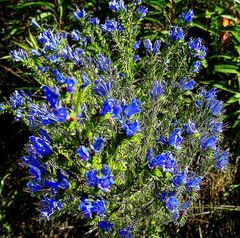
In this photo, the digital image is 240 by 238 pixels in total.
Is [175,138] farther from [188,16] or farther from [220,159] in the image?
[188,16]

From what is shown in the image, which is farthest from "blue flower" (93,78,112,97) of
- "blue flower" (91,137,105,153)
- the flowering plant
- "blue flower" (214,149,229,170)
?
"blue flower" (214,149,229,170)

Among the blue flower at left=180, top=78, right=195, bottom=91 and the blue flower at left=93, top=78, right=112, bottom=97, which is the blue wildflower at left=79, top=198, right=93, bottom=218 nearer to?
the blue flower at left=93, top=78, right=112, bottom=97

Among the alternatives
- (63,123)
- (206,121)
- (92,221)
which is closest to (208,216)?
(206,121)

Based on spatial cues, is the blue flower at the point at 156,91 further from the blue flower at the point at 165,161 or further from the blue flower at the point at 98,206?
the blue flower at the point at 98,206

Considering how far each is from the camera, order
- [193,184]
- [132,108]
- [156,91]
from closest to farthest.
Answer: [132,108], [156,91], [193,184]

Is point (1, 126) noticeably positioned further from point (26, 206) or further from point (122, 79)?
point (122, 79)

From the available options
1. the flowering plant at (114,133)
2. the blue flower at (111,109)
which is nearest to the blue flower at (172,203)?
the flowering plant at (114,133)

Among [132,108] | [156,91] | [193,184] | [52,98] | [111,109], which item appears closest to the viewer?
[52,98]

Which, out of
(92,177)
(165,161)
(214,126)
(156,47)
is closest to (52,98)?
(92,177)
